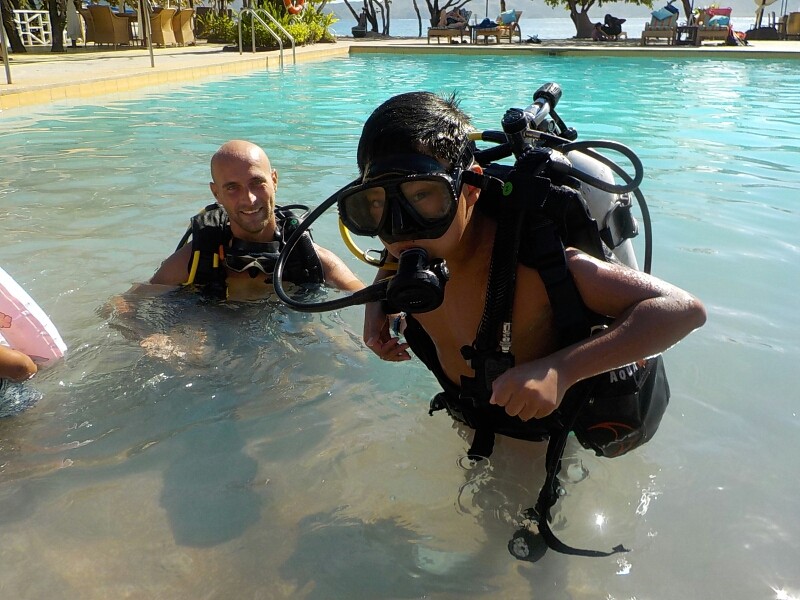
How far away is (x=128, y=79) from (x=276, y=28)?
9.98m

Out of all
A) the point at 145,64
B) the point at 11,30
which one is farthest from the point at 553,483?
the point at 11,30

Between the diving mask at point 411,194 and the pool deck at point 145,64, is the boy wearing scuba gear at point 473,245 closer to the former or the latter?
the diving mask at point 411,194

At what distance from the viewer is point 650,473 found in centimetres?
269

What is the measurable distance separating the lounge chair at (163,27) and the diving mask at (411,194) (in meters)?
23.8

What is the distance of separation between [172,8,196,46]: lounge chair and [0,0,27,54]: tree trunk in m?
5.77

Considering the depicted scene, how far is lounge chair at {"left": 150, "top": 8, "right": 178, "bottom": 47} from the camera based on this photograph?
22.8 m

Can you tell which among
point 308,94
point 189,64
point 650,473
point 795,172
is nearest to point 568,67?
point 308,94

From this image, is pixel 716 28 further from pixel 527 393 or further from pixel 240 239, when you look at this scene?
pixel 527 393

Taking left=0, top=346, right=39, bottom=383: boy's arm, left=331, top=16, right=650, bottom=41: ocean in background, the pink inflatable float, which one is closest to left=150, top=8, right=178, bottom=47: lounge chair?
left=331, top=16, right=650, bottom=41: ocean in background

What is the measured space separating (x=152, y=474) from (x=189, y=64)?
15323mm

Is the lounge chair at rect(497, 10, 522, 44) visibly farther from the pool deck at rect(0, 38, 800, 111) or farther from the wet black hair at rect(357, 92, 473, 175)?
the wet black hair at rect(357, 92, 473, 175)

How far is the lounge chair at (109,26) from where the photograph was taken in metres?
21.7

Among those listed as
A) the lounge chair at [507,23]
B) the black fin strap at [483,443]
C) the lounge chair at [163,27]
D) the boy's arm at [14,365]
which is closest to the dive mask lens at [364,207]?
the black fin strap at [483,443]

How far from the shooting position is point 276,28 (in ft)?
73.5
